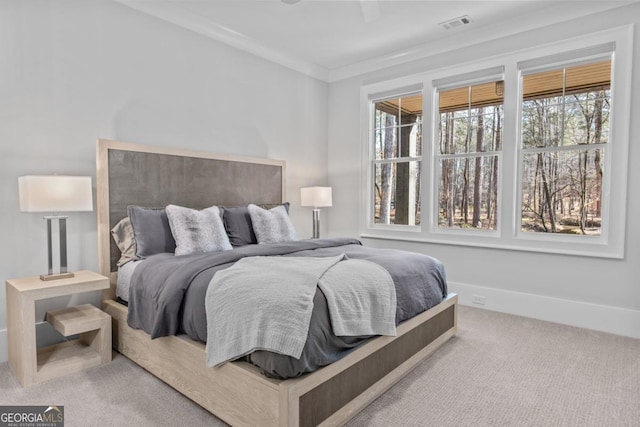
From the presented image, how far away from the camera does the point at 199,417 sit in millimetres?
1930

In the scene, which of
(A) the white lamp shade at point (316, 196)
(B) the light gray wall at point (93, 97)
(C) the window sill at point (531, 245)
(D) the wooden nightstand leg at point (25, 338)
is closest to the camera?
(D) the wooden nightstand leg at point (25, 338)

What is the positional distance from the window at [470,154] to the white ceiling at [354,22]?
581 millimetres

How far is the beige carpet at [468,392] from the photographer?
1.92 metres

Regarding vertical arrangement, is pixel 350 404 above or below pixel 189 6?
below

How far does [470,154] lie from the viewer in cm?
408

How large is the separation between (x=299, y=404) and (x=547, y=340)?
7.78ft

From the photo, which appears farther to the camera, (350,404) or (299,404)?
(350,404)

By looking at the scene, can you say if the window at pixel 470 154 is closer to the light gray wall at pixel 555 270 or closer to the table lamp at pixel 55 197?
the light gray wall at pixel 555 270

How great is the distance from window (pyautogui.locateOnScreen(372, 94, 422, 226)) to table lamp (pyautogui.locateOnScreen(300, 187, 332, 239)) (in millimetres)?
763

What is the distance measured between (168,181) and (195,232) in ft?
2.51

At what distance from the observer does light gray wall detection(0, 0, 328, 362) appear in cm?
261

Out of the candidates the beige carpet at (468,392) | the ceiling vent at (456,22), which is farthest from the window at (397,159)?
the beige carpet at (468,392)

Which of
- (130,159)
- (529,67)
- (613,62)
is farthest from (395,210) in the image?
(130,159)

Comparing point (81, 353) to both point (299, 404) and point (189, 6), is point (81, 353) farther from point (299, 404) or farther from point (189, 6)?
point (189, 6)
